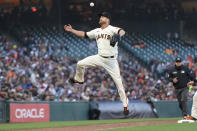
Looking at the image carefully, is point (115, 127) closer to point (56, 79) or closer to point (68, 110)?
point (68, 110)

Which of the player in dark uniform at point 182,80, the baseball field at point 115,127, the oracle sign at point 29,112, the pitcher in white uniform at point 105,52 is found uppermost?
the pitcher in white uniform at point 105,52

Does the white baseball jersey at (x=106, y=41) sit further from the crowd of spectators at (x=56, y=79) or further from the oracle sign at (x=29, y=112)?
the crowd of spectators at (x=56, y=79)

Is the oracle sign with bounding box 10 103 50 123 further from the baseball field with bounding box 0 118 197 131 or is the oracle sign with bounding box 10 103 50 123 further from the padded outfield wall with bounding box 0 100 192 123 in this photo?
the baseball field with bounding box 0 118 197 131

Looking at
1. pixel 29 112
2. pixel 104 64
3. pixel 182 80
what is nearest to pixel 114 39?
pixel 104 64

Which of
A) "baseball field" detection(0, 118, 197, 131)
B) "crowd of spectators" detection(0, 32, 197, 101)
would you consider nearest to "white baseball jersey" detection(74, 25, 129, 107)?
"baseball field" detection(0, 118, 197, 131)

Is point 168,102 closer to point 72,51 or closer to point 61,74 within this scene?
point 61,74

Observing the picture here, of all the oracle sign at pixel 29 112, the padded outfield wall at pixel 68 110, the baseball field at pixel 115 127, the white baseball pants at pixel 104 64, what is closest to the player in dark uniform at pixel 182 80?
the baseball field at pixel 115 127

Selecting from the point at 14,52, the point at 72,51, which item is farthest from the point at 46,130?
the point at 72,51
